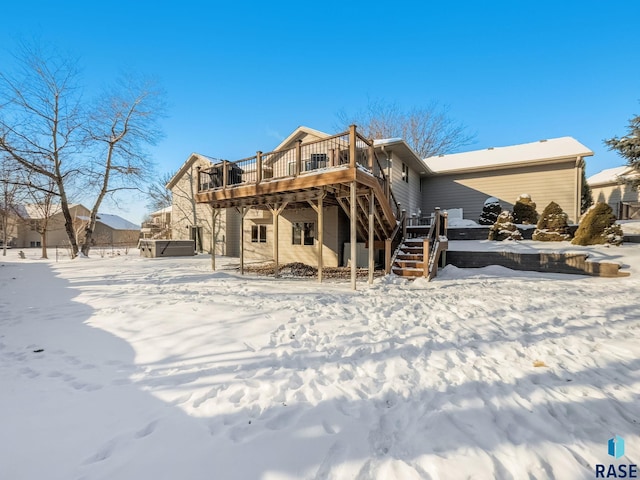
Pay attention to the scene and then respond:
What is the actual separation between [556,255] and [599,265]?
100 centimetres

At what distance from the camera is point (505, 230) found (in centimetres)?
1179

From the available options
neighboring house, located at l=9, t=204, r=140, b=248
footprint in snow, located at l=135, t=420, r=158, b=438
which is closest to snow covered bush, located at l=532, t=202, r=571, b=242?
footprint in snow, located at l=135, t=420, r=158, b=438

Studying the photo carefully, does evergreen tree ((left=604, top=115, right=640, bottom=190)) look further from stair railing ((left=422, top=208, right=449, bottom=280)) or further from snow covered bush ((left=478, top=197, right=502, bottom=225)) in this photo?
stair railing ((left=422, top=208, right=449, bottom=280))

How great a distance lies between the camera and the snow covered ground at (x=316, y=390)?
1729 mm

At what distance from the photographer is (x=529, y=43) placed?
1265 cm

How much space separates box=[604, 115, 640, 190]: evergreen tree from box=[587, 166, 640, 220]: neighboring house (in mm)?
8760

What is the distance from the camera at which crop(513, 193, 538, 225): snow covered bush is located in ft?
43.0

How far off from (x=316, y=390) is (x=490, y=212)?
14.5m

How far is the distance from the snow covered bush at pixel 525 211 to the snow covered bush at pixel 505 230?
1.80 meters

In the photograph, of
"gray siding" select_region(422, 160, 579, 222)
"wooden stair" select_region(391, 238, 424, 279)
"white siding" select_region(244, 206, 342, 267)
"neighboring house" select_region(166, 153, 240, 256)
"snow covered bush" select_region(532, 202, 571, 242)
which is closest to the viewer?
"wooden stair" select_region(391, 238, 424, 279)

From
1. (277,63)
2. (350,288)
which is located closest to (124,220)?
(277,63)

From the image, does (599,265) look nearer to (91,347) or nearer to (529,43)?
(529,43)

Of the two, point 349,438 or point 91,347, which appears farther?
point 91,347

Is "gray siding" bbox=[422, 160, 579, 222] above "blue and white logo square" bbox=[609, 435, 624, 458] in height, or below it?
above
